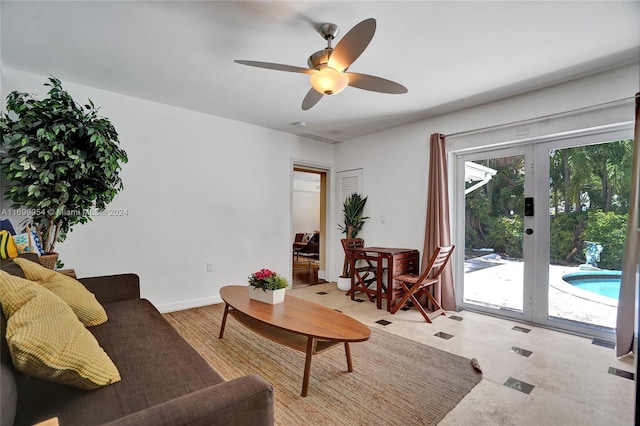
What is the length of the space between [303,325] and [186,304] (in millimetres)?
2261

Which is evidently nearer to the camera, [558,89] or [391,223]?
[558,89]

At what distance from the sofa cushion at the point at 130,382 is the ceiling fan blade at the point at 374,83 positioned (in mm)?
1973

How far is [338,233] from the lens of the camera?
5.11m

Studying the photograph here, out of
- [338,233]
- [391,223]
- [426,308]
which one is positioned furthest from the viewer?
[338,233]

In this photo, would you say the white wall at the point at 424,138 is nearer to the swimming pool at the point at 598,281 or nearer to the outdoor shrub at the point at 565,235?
the outdoor shrub at the point at 565,235

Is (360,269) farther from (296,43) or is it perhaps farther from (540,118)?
(296,43)

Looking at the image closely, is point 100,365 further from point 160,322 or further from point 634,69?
point 634,69

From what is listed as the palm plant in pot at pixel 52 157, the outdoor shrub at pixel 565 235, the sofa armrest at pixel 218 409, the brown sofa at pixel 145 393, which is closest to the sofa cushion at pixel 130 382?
the brown sofa at pixel 145 393

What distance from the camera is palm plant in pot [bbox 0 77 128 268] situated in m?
2.03

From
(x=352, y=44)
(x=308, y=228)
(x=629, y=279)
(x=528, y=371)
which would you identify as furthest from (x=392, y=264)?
(x=308, y=228)

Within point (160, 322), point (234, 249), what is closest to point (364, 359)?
point (160, 322)

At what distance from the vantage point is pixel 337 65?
6.27 ft

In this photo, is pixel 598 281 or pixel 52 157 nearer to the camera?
pixel 52 157

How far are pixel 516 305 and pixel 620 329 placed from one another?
93 cm
